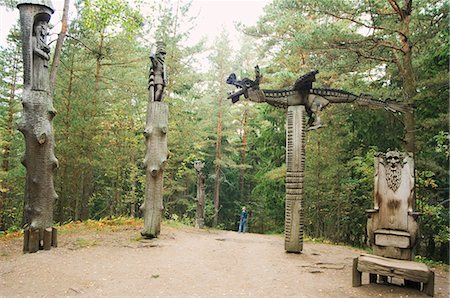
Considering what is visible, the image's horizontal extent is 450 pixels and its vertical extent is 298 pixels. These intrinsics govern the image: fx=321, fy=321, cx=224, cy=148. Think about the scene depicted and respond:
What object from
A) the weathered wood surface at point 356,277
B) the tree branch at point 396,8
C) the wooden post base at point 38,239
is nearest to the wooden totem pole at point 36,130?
the wooden post base at point 38,239

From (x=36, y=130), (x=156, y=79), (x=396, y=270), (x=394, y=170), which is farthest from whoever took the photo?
(x=156, y=79)

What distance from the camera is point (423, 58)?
28.4ft

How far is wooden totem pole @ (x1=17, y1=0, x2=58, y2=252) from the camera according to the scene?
6.76 meters

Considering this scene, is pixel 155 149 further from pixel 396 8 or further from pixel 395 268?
pixel 396 8

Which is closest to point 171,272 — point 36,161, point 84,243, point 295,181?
point 84,243

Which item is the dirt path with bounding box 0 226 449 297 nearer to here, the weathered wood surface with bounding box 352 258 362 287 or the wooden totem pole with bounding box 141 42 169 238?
the weathered wood surface with bounding box 352 258 362 287

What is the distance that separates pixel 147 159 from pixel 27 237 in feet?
10.6

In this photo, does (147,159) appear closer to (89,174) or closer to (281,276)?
(281,276)

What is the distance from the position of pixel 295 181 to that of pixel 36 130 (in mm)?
5878

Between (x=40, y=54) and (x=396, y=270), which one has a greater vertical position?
(x=40, y=54)

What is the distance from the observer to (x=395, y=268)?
471cm

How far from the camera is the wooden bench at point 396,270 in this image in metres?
4.62

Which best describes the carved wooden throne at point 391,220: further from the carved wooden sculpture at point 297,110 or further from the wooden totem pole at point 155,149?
the wooden totem pole at point 155,149

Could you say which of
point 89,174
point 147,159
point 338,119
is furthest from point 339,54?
point 89,174
